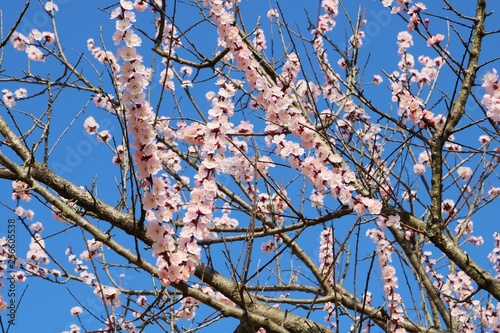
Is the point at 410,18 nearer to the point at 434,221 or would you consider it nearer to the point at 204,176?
the point at 434,221

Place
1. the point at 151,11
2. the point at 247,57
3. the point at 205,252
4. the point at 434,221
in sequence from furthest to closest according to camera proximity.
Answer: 1. the point at 151,11
2. the point at 247,57
3. the point at 434,221
4. the point at 205,252

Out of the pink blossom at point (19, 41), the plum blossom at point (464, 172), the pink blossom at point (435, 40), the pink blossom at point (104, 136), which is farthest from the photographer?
the plum blossom at point (464, 172)

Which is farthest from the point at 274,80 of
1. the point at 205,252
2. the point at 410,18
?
the point at 205,252

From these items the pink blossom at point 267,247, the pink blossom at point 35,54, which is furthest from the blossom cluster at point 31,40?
the pink blossom at point 267,247

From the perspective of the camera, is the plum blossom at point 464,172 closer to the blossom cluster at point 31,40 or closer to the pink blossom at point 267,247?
the pink blossom at point 267,247

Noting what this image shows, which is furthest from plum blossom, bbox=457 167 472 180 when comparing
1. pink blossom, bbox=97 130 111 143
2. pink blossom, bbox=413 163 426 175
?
pink blossom, bbox=97 130 111 143

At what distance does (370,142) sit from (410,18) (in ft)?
6.02

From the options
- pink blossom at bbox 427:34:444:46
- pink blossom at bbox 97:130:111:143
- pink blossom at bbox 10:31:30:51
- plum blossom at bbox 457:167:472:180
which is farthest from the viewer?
plum blossom at bbox 457:167:472:180

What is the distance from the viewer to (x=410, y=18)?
3955 millimetres

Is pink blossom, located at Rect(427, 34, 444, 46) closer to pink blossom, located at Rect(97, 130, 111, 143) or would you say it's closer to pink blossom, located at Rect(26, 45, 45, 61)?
pink blossom, located at Rect(97, 130, 111, 143)

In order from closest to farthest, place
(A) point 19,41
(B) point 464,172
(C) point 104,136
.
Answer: (C) point 104,136
(A) point 19,41
(B) point 464,172

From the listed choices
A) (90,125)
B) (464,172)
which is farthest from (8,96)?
(464,172)

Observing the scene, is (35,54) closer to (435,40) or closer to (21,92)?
(21,92)

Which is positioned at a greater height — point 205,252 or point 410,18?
point 410,18
